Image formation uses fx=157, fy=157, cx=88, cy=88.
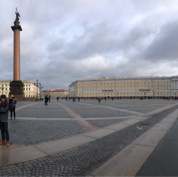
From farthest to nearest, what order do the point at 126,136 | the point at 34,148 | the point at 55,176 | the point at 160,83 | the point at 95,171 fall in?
the point at 160,83
the point at 126,136
the point at 34,148
the point at 95,171
the point at 55,176

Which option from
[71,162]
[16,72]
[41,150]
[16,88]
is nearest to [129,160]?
[71,162]

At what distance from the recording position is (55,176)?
123 inches

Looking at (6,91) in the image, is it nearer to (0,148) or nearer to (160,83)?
(160,83)

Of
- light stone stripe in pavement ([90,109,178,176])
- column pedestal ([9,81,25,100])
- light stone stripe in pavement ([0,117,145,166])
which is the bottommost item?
light stone stripe in pavement ([90,109,178,176])

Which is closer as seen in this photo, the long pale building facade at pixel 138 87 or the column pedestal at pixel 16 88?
the column pedestal at pixel 16 88

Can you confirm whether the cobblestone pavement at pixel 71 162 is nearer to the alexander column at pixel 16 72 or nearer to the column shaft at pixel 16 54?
the alexander column at pixel 16 72

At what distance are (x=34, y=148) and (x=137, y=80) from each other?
103685 mm

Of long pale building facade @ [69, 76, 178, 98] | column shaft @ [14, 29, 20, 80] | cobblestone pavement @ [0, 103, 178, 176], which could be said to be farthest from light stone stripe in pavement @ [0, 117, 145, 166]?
long pale building facade @ [69, 76, 178, 98]

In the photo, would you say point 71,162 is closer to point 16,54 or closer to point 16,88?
point 16,88

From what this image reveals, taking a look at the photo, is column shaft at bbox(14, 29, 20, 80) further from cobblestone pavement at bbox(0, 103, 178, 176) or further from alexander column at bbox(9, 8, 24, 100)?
cobblestone pavement at bbox(0, 103, 178, 176)

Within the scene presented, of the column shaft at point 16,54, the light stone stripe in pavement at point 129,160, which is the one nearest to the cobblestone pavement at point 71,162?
the light stone stripe in pavement at point 129,160

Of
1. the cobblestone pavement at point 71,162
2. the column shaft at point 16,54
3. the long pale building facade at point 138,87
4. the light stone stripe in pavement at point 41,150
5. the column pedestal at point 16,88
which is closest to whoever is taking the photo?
the cobblestone pavement at point 71,162

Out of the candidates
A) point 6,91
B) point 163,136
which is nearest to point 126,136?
point 163,136

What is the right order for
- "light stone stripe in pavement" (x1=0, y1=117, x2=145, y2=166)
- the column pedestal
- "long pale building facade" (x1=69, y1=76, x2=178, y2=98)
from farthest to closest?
"long pale building facade" (x1=69, y1=76, x2=178, y2=98) < the column pedestal < "light stone stripe in pavement" (x1=0, y1=117, x2=145, y2=166)
